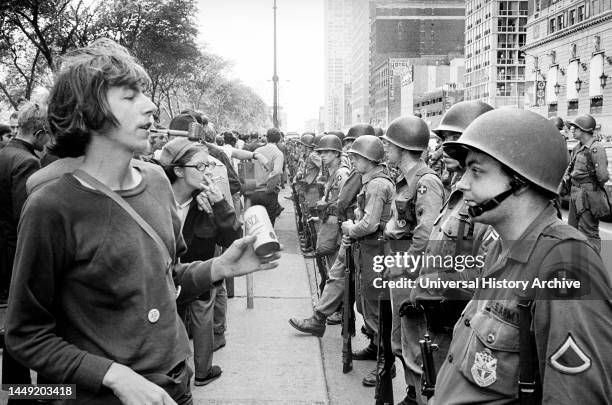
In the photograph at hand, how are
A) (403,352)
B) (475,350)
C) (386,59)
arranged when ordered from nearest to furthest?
(475,350) < (403,352) < (386,59)

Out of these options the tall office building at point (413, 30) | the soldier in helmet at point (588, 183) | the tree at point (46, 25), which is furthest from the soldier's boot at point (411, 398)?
the tall office building at point (413, 30)

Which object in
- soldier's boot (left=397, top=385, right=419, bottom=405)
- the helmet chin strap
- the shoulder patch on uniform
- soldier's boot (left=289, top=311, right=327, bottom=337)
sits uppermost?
the helmet chin strap

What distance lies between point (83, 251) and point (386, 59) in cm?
14955

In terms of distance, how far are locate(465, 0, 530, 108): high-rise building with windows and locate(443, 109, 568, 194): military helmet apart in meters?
113

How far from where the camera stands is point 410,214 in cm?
494

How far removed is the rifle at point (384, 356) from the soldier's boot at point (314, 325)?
1.30 metres

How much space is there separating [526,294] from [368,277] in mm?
3809

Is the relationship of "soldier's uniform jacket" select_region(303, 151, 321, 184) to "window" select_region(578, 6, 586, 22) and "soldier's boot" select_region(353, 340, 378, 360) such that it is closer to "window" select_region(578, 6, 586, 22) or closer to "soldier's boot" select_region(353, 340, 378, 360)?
"soldier's boot" select_region(353, 340, 378, 360)

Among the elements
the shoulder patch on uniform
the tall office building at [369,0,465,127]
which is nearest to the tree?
the shoulder patch on uniform

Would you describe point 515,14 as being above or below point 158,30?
above

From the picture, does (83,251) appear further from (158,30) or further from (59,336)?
(158,30)

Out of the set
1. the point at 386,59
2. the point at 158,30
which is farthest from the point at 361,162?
the point at 386,59

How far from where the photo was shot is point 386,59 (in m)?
146

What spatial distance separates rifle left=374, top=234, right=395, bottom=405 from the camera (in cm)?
452
